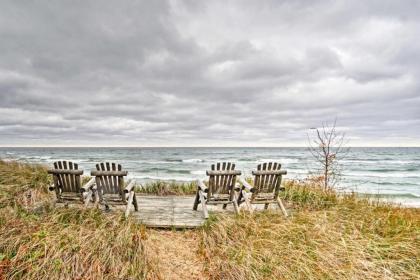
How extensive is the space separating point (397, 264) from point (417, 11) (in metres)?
8.76

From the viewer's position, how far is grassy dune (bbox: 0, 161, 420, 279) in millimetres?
2576

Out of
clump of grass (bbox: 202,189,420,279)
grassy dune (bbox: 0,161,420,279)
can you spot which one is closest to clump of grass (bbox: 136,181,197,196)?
grassy dune (bbox: 0,161,420,279)

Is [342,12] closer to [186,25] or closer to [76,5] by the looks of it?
[186,25]

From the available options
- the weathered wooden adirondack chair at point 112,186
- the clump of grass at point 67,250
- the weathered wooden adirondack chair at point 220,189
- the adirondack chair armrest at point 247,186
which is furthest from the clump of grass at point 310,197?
the clump of grass at point 67,250

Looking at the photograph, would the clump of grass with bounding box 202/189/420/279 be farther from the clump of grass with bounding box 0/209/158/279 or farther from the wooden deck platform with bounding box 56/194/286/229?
the clump of grass with bounding box 0/209/158/279

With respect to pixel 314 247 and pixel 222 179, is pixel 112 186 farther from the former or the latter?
pixel 314 247

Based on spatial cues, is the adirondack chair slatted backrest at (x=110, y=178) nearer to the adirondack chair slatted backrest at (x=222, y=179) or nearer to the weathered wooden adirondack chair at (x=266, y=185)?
the adirondack chair slatted backrest at (x=222, y=179)

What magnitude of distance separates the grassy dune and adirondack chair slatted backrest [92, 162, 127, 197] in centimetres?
96

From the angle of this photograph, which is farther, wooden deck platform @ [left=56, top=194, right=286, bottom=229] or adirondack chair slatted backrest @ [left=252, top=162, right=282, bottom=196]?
adirondack chair slatted backrest @ [left=252, top=162, right=282, bottom=196]

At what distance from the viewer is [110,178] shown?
495cm

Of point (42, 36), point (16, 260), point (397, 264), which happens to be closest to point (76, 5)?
point (42, 36)

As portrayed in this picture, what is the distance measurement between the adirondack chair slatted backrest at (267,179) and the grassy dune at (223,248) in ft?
3.35

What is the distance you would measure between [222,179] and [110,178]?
2.28 metres

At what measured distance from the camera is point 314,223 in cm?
363
